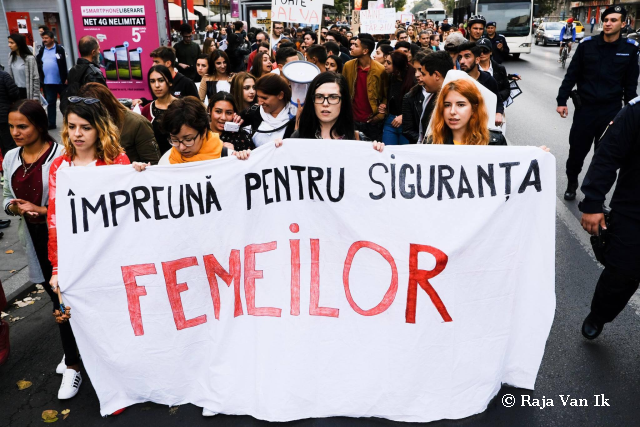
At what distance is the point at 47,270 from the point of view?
371 cm

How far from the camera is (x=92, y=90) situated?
395cm

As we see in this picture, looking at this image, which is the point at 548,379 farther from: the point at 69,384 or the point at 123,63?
the point at 123,63

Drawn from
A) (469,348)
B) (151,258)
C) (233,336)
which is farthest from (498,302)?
(151,258)

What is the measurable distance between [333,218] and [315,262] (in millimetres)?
264

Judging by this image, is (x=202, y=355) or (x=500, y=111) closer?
(x=202, y=355)

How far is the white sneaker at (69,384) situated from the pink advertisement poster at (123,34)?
6.16 m

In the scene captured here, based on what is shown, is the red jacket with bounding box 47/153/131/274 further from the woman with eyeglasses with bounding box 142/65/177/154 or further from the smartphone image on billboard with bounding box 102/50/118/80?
the smartphone image on billboard with bounding box 102/50/118/80

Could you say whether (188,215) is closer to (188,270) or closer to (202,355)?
(188,270)

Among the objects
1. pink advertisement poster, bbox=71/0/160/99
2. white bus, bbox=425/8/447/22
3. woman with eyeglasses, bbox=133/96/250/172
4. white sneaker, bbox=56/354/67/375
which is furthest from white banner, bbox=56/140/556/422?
white bus, bbox=425/8/447/22

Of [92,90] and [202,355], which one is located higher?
[92,90]

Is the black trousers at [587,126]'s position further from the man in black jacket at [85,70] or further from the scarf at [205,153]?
the man in black jacket at [85,70]

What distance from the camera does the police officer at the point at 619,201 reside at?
3.37m

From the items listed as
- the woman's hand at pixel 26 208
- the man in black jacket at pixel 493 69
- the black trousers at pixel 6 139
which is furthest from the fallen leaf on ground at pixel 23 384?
the man in black jacket at pixel 493 69

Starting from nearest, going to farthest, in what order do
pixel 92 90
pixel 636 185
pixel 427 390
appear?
pixel 427 390 → pixel 636 185 → pixel 92 90
